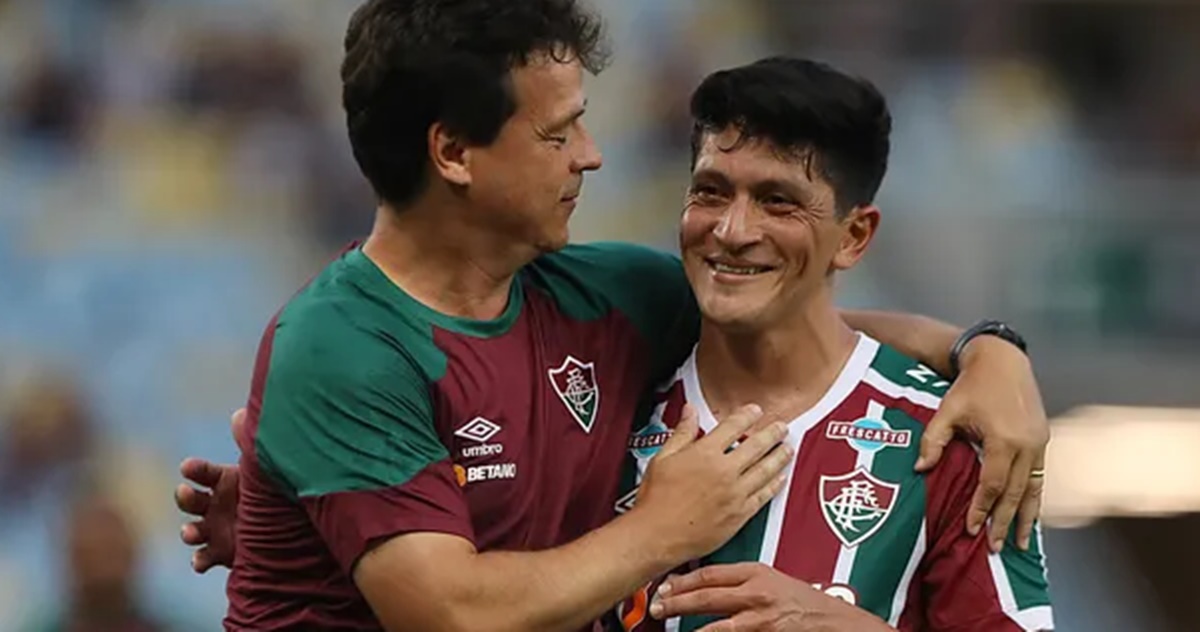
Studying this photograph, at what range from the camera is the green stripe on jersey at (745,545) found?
290 centimetres

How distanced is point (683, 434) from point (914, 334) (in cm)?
59

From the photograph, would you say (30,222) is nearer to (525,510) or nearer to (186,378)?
(186,378)

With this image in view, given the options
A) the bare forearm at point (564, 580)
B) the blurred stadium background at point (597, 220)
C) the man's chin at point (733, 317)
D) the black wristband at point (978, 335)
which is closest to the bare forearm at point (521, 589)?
the bare forearm at point (564, 580)

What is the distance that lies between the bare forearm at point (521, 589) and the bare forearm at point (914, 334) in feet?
2.53

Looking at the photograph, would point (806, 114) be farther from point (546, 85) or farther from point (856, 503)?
point (856, 503)

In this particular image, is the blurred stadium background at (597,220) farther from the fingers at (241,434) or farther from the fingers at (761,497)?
the fingers at (761,497)

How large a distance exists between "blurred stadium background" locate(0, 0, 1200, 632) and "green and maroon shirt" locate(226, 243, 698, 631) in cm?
470

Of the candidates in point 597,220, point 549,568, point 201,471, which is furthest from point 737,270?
point 597,220

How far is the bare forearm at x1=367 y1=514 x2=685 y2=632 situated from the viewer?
2.61 metres

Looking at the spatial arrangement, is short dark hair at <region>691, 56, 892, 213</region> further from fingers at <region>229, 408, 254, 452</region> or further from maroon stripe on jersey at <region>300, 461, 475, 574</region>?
fingers at <region>229, 408, 254, 452</region>

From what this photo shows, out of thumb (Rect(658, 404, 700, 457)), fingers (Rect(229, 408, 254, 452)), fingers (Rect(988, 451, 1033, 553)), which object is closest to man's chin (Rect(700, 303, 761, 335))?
thumb (Rect(658, 404, 700, 457))

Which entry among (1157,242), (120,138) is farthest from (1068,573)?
(120,138)

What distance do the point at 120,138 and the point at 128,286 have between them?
691 millimetres

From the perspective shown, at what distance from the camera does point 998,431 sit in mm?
2904
